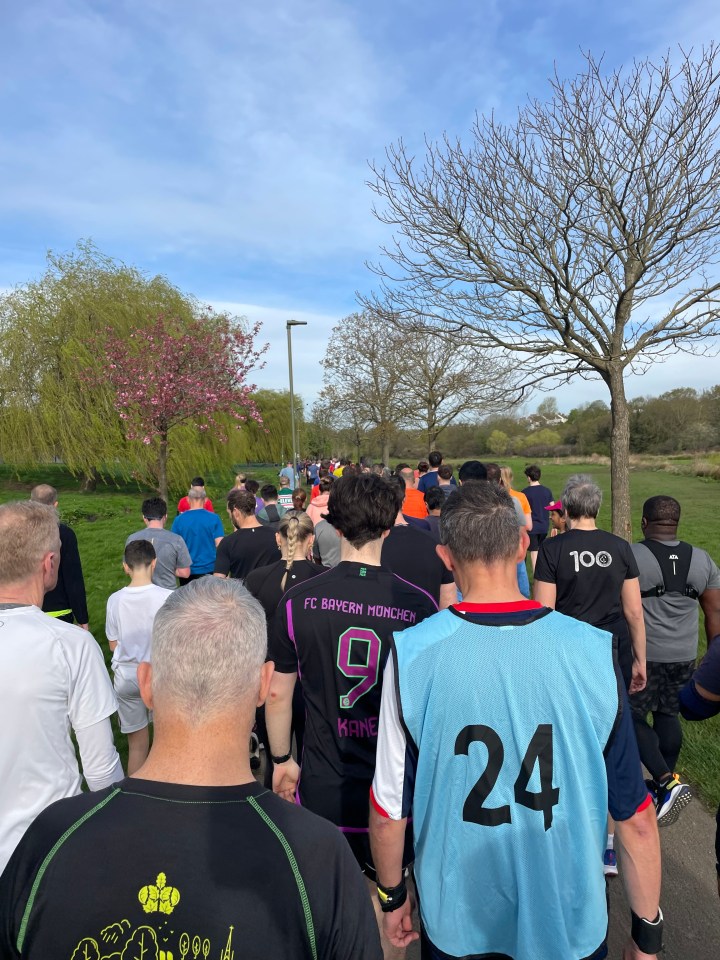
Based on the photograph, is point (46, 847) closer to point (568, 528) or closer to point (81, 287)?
point (568, 528)

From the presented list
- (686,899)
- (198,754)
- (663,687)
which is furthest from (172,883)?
(663,687)

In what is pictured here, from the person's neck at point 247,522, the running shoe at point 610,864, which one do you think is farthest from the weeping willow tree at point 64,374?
the running shoe at point 610,864

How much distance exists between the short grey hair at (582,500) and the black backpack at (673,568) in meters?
0.38

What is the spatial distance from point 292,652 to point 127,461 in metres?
20.9

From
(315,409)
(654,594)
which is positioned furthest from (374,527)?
(315,409)

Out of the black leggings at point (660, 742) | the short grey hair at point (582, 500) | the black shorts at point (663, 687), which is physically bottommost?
the black leggings at point (660, 742)

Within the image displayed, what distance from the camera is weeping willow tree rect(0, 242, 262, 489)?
68.0 ft

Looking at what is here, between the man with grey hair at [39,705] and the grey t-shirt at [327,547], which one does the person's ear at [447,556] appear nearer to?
the man with grey hair at [39,705]

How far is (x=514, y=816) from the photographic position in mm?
1536

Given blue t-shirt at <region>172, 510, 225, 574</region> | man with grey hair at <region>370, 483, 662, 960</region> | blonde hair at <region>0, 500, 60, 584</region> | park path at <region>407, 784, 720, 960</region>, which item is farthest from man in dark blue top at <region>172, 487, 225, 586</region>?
man with grey hair at <region>370, 483, 662, 960</region>

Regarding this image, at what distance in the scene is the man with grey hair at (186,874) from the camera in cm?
104

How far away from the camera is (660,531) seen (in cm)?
368

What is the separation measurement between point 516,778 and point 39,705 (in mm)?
Result: 1570

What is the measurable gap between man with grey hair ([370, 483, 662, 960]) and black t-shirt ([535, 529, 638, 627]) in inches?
78.7
